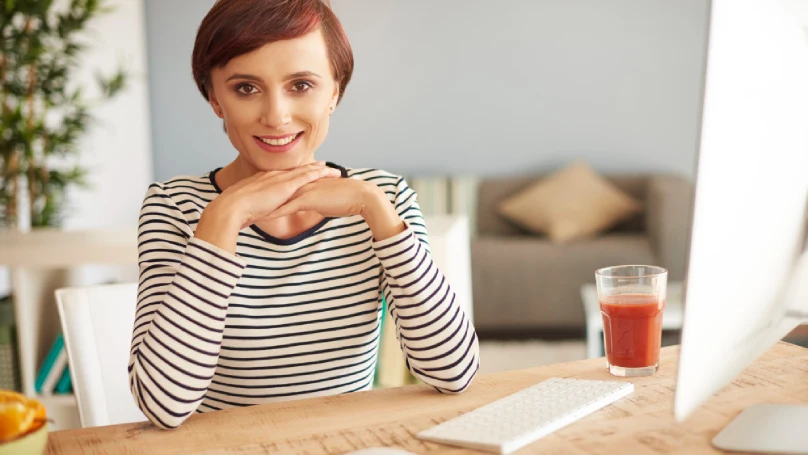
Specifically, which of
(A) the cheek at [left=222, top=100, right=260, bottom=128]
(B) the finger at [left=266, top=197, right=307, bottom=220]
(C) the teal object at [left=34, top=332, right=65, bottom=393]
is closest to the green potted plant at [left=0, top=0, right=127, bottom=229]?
(C) the teal object at [left=34, top=332, right=65, bottom=393]

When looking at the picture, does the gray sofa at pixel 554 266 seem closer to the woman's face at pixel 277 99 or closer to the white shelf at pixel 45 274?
the white shelf at pixel 45 274

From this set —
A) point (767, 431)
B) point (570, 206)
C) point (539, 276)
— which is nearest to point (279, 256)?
point (767, 431)

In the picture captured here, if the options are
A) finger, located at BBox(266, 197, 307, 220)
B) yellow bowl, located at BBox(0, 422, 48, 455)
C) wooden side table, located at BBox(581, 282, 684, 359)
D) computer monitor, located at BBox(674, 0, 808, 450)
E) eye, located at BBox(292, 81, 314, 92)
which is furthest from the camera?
wooden side table, located at BBox(581, 282, 684, 359)

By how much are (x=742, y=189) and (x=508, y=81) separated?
4593 millimetres

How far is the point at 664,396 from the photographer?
→ 922 mm

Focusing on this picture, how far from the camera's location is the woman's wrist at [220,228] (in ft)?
3.25

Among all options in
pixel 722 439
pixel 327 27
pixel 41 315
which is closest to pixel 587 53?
pixel 41 315

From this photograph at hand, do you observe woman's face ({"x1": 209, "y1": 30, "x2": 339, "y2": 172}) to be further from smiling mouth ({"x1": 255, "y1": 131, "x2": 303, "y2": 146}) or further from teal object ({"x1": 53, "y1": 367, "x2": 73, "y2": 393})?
teal object ({"x1": 53, "y1": 367, "x2": 73, "y2": 393})

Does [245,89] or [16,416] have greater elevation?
Result: [245,89]

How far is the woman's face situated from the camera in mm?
1122

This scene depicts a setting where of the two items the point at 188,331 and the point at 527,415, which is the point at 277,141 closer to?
the point at 188,331

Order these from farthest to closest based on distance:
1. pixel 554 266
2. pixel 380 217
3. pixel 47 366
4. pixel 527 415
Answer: pixel 554 266
pixel 47 366
pixel 380 217
pixel 527 415

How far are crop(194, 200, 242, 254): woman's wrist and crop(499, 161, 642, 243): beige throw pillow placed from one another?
11.9 feet

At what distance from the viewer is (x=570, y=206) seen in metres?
4.64
